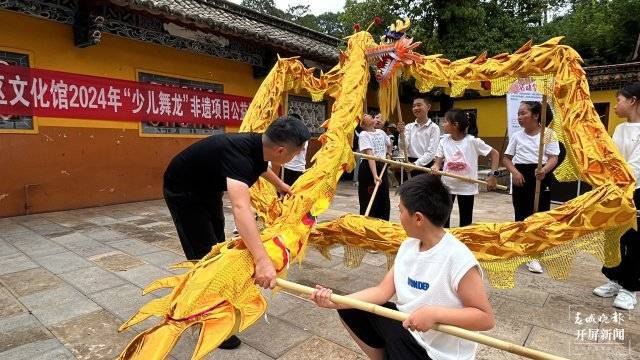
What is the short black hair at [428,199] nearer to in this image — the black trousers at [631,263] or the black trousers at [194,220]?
the black trousers at [194,220]

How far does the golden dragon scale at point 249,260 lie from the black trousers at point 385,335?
0.48 metres

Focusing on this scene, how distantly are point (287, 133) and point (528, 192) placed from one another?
9.75 feet

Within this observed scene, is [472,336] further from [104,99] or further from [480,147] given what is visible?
[104,99]

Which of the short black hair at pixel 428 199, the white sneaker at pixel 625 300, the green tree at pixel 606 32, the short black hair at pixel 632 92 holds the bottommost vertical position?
the white sneaker at pixel 625 300

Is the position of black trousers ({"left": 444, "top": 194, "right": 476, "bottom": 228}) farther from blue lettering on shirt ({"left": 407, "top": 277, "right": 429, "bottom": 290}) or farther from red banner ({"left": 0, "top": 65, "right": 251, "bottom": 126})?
red banner ({"left": 0, "top": 65, "right": 251, "bottom": 126})

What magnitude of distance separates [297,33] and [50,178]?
7217 millimetres

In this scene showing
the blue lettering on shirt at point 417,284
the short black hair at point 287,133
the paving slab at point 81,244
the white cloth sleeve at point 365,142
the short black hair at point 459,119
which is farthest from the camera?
the white cloth sleeve at point 365,142

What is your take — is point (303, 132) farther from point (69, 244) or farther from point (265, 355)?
point (69, 244)

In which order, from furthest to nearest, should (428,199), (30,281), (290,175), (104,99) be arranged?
1. (104,99)
2. (290,175)
3. (30,281)
4. (428,199)

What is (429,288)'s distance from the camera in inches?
61.9

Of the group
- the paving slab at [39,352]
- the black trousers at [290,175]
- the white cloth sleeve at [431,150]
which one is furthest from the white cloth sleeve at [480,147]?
the paving slab at [39,352]

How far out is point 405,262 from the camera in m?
1.71

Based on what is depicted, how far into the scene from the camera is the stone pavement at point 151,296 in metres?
2.52

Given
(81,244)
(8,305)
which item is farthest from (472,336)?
(81,244)
